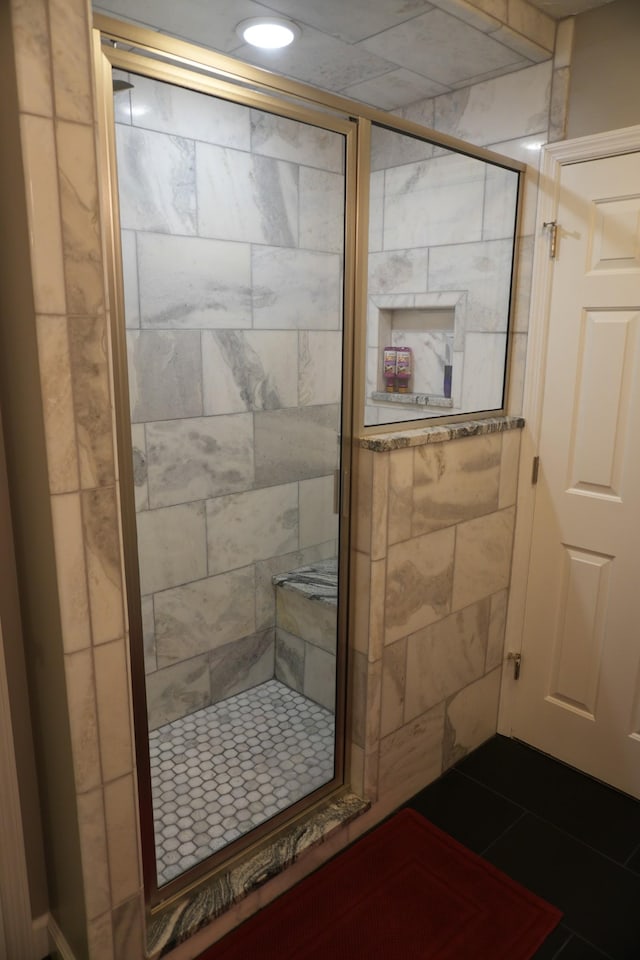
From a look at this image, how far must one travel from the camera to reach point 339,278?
5.89ft

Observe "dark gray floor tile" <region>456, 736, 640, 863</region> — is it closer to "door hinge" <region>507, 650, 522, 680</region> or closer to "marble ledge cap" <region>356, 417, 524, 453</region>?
"door hinge" <region>507, 650, 522, 680</region>

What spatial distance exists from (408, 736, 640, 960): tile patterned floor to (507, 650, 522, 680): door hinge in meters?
0.27

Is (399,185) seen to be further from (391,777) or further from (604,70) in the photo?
(391,777)

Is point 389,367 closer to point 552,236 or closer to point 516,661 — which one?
point 552,236

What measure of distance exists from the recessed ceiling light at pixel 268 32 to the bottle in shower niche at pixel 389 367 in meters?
1.12

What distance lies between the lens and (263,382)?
2475 millimetres

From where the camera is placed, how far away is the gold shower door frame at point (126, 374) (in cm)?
120

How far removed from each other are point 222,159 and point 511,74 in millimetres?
994

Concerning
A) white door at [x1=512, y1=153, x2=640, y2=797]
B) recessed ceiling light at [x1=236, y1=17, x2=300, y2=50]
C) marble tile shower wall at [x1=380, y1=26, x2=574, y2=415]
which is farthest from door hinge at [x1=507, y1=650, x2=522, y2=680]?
recessed ceiling light at [x1=236, y1=17, x2=300, y2=50]

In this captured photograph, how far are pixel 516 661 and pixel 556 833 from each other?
577 mm

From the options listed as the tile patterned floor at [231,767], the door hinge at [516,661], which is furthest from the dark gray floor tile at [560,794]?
the tile patterned floor at [231,767]

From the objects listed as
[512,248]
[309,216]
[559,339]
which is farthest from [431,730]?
[309,216]

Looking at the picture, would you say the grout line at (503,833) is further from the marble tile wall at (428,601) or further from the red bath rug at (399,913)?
the marble tile wall at (428,601)

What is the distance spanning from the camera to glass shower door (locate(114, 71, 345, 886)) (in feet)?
6.72
